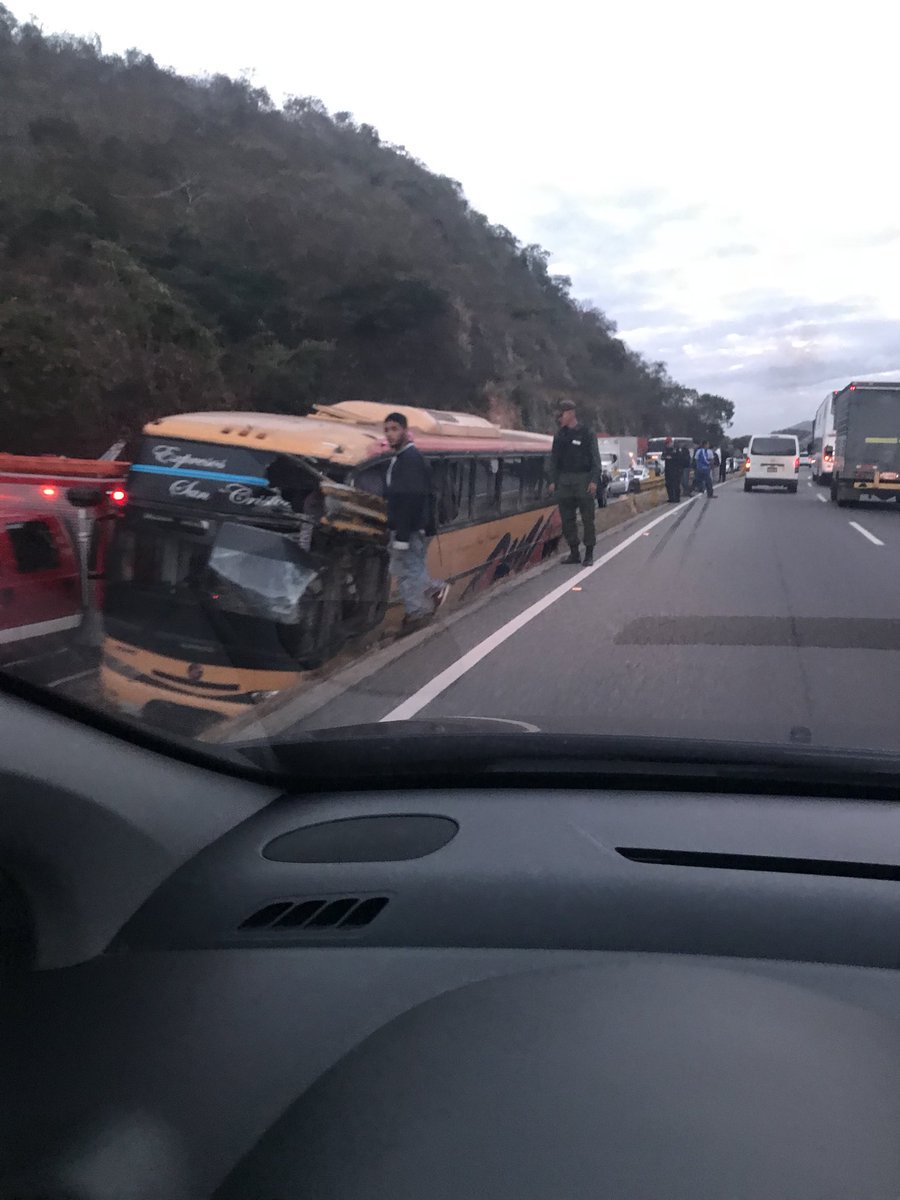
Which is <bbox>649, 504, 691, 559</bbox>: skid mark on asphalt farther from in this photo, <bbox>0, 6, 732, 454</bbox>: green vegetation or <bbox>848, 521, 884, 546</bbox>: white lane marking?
<bbox>0, 6, 732, 454</bbox>: green vegetation

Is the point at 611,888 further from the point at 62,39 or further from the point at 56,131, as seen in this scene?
the point at 62,39

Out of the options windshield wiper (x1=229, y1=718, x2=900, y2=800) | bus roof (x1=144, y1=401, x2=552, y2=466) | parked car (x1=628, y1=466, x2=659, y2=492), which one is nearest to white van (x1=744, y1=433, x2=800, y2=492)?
parked car (x1=628, y1=466, x2=659, y2=492)

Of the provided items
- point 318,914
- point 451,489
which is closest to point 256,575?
point 318,914

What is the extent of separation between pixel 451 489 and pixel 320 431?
305 centimetres

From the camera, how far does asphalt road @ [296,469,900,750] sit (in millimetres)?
5652

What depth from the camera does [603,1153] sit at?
2.08m

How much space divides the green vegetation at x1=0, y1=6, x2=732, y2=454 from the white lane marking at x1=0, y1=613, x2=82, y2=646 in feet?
12.6

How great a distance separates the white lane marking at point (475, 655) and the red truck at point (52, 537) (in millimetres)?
2021

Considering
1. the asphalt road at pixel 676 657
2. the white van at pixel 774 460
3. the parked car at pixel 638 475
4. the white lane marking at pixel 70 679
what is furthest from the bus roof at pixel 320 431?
the white van at pixel 774 460

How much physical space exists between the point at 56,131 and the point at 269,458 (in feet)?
52.7

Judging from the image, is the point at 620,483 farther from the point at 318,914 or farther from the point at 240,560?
the point at 318,914

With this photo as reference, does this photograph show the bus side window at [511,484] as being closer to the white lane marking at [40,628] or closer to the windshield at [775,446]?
the white lane marking at [40,628]

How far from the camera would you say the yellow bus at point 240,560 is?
689 centimetres

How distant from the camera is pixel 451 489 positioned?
470 inches
